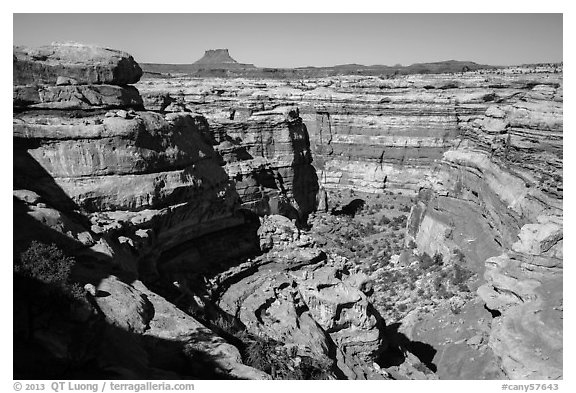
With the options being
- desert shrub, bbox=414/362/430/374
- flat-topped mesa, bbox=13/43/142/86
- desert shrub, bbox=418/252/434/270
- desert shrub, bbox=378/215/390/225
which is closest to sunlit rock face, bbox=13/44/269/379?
flat-topped mesa, bbox=13/43/142/86

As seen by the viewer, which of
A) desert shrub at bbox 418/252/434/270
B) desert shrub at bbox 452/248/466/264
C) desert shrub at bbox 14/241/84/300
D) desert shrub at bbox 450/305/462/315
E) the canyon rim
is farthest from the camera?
desert shrub at bbox 418/252/434/270

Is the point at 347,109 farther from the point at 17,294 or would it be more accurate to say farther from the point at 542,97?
the point at 17,294

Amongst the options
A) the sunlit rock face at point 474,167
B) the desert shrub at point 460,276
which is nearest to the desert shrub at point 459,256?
the sunlit rock face at point 474,167

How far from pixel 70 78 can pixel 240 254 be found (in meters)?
8.94

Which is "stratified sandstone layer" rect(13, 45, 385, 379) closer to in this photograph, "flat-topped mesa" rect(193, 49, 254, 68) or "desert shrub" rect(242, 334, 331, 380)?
"desert shrub" rect(242, 334, 331, 380)

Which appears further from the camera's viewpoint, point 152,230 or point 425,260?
point 425,260

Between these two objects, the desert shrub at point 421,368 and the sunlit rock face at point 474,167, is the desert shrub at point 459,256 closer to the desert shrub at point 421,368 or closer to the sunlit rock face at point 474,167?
the sunlit rock face at point 474,167

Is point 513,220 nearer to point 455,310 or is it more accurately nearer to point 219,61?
point 455,310

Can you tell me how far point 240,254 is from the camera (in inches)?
773

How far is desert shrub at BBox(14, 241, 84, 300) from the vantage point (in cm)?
1049

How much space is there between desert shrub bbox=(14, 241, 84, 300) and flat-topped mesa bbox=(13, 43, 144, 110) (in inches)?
261

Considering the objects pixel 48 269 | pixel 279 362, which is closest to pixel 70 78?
pixel 48 269

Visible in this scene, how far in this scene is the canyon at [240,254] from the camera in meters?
12.0

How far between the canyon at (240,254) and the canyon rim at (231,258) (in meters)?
0.06
